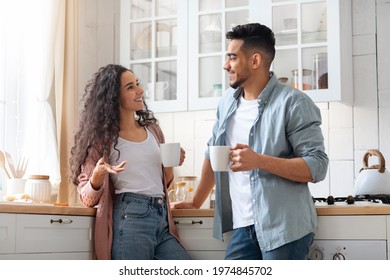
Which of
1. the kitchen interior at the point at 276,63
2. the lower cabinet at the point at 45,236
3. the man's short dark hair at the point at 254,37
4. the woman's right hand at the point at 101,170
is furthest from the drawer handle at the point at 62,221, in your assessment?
the man's short dark hair at the point at 254,37

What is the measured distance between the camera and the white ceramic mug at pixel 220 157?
1.81 metres

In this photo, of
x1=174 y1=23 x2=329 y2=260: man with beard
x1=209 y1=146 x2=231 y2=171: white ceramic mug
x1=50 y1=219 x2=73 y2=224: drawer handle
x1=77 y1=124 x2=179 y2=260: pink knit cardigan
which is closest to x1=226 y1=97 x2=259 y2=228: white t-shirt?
x1=174 y1=23 x2=329 y2=260: man with beard

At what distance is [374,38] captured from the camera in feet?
9.53

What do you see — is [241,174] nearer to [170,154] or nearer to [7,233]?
[170,154]

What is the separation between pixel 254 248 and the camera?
6.38 ft

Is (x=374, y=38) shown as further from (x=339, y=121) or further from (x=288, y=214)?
(x=288, y=214)

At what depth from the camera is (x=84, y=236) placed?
2.08 meters

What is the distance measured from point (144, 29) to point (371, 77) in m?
1.00

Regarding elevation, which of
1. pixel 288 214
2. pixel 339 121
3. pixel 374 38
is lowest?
pixel 288 214
